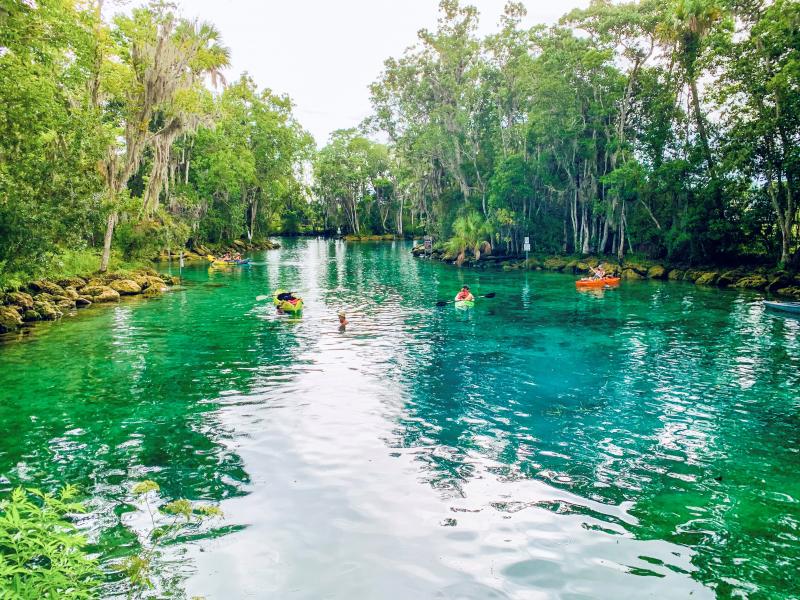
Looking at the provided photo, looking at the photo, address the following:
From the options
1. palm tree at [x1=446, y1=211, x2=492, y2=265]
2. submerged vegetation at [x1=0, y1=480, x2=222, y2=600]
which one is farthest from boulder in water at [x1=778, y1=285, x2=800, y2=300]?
submerged vegetation at [x1=0, y1=480, x2=222, y2=600]

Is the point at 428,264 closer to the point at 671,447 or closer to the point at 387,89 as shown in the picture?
the point at 387,89

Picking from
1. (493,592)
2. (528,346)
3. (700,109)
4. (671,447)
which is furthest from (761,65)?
(493,592)

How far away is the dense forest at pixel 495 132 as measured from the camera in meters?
22.7

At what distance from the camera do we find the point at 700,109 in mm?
37562

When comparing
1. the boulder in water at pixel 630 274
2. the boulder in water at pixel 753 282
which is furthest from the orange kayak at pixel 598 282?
the boulder in water at pixel 753 282

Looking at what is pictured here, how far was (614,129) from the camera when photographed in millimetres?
41938

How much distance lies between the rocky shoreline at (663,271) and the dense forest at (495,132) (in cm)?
175

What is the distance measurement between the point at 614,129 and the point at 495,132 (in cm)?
1340

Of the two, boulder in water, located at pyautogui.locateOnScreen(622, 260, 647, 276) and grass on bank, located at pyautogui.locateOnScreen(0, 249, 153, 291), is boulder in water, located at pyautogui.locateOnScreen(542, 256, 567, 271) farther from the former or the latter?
grass on bank, located at pyautogui.locateOnScreen(0, 249, 153, 291)

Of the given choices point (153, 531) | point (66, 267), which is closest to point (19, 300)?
point (66, 267)

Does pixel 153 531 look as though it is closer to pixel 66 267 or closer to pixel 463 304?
pixel 463 304

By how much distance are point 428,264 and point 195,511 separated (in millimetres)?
47245

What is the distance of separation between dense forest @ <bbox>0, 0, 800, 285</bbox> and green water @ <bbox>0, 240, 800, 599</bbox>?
899 cm

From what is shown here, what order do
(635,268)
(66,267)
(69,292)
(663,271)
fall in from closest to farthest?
(69,292) < (66,267) < (663,271) < (635,268)
